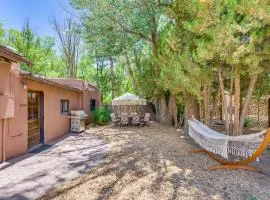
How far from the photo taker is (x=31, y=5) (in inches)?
982

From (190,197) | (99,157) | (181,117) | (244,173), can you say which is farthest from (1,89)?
(181,117)

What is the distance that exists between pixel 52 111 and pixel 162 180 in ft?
22.1

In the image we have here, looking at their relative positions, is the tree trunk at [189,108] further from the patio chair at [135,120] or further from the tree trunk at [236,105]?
the patio chair at [135,120]

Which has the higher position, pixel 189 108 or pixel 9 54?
pixel 9 54

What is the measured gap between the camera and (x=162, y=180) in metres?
5.43

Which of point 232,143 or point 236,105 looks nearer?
point 232,143

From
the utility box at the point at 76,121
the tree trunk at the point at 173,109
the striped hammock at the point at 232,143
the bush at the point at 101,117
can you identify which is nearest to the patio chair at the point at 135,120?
the tree trunk at the point at 173,109

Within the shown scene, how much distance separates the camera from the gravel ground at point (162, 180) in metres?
4.66

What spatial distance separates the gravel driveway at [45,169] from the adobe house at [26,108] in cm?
67

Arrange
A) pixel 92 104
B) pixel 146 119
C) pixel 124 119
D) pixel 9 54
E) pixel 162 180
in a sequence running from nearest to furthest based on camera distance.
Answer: pixel 162 180 < pixel 9 54 < pixel 146 119 < pixel 124 119 < pixel 92 104

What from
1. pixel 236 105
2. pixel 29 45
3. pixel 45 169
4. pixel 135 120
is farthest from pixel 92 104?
pixel 29 45

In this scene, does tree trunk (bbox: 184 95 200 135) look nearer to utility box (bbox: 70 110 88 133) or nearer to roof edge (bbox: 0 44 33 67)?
utility box (bbox: 70 110 88 133)

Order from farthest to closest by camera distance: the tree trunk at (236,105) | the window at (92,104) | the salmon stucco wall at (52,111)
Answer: the window at (92,104) < the salmon stucco wall at (52,111) < the tree trunk at (236,105)

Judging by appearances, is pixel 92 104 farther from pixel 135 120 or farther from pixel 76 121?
pixel 76 121
